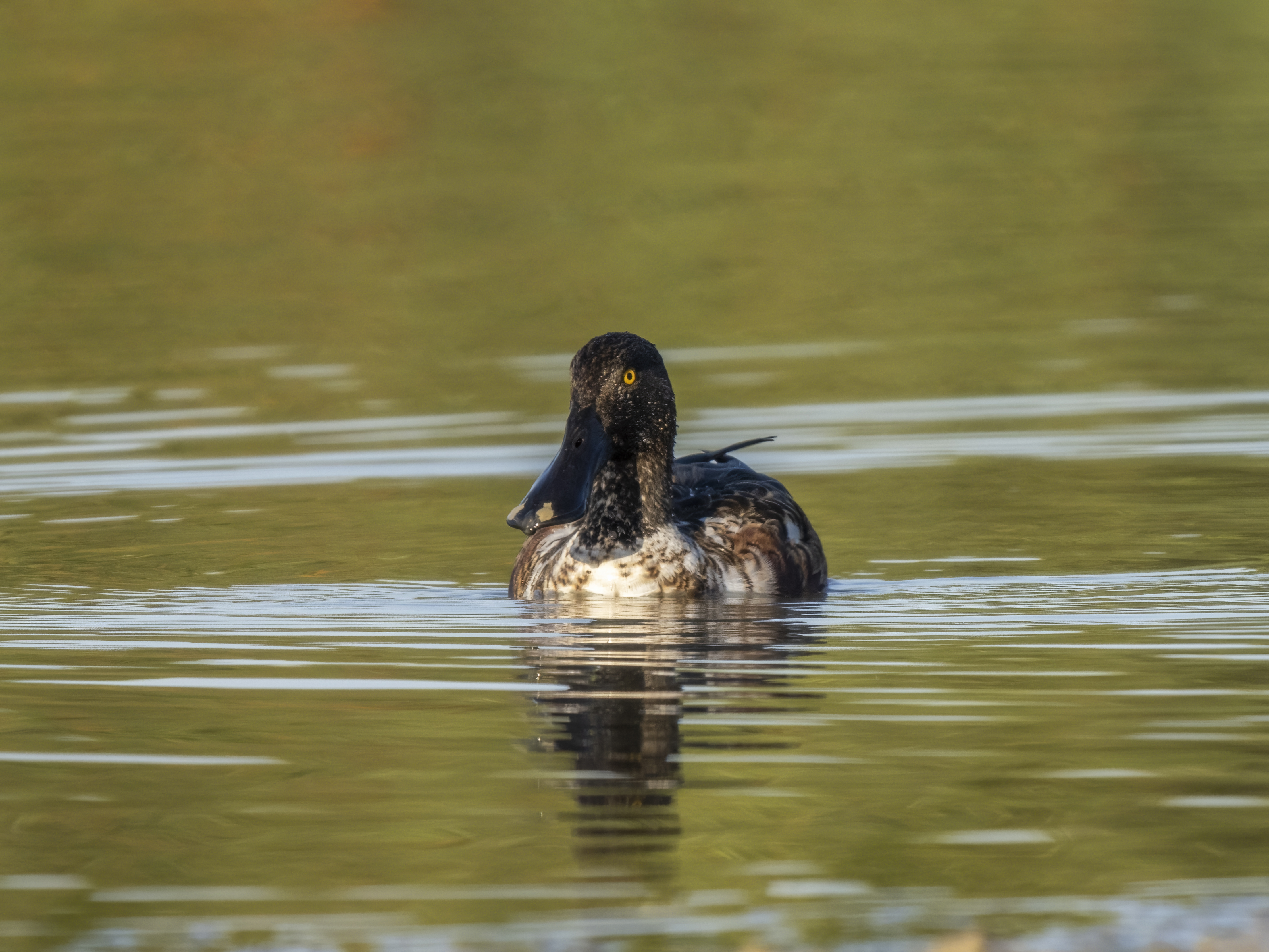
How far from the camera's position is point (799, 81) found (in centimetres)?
3212

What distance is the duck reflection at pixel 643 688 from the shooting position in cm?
662

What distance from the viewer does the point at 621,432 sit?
1083 centimetres

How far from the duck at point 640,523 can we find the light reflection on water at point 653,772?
263 millimetres


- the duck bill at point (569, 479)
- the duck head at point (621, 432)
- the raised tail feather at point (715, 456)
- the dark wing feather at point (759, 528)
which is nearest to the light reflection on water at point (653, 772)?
the dark wing feather at point (759, 528)

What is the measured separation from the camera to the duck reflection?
662cm

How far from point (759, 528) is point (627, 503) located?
0.63 meters

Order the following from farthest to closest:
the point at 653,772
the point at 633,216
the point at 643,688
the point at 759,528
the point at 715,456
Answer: the point at 633,216 → the point at 715,456 → the point at 759,528 → the point at 643,688 → the point at 653,772

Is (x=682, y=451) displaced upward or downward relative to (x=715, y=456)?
upward

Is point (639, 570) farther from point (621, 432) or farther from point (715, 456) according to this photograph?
point (715, 456)

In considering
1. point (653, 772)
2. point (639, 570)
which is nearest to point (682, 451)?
point (639, 570)

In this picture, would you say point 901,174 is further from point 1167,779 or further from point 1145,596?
point 1167,779

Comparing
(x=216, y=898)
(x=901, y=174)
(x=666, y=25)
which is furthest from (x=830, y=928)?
(x=666, y=25)

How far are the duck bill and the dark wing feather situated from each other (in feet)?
2.10

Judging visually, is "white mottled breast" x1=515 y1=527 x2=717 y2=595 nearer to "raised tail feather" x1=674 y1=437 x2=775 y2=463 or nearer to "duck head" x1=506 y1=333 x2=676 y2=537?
"duck head" x1=506 y1=333 x2=676 y2=537
